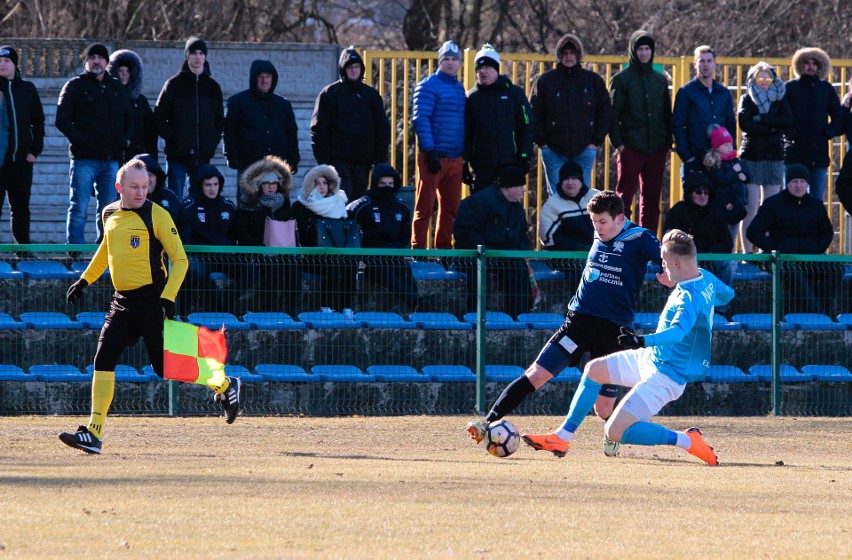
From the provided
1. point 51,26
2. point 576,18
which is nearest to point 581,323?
point 51,26

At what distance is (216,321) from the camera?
13.5 m

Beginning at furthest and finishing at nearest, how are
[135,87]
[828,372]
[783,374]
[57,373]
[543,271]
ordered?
1. [135,87]
2. [828,372]
3. [783,374]
4. [543,271]
5. [57,373]

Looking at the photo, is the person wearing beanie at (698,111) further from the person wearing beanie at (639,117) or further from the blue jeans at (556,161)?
the blue jeans at (556,161)

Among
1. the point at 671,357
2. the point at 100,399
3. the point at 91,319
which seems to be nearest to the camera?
the point at 671,357

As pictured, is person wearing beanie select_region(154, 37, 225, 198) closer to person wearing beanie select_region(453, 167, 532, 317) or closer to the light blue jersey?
person wearing beanie select_region(453, 167, 532, 317)

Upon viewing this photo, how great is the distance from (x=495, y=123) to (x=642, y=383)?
590cm

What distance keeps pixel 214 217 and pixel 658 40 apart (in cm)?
1503

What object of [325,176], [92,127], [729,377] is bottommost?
[729,377]

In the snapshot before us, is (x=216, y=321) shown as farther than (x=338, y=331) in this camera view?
No

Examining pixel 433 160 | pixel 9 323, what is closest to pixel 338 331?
pixel 433 160

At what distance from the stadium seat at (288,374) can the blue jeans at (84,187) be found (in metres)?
2.27

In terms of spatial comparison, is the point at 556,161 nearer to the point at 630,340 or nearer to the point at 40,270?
the point at 40,270

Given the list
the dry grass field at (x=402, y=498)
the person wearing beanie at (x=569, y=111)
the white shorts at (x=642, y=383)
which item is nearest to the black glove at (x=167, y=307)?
the dry grass field at (x=402, y=498)

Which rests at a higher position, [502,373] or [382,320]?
[382,320]
